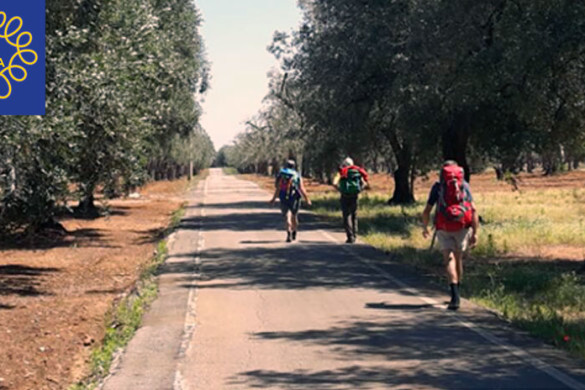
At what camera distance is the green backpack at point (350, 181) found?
19.7 m

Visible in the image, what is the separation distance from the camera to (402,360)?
843 cm

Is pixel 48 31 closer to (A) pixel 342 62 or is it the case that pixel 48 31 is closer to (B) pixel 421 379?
(B) pixel 421 379

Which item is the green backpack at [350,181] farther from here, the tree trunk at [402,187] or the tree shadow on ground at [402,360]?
the tree trunk at [402,187]

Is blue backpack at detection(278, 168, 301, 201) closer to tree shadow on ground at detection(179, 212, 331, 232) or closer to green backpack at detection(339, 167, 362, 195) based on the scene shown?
green backpack at detection(339, 167, 362, 195)

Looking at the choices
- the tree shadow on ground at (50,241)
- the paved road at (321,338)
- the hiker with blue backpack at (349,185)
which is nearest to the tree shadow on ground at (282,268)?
the paved road at (321,338)

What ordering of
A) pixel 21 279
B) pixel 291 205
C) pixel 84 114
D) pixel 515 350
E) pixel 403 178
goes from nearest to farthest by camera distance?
pixel 515 350 → pixel 84 114 → pixel 21 279 → pixel 291 205 → pixel 403 178

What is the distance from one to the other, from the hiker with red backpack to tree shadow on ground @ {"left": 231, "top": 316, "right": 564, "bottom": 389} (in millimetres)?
1031

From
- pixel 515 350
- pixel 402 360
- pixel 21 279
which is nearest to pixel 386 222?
pixel 21 279

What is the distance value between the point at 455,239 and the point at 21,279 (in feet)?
32.4

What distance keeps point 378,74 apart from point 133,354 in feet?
56.4

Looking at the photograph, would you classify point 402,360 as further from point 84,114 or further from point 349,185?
point 349,185

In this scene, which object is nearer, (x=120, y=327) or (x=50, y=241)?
(x=120, y=327)

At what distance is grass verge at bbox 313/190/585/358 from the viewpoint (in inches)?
412

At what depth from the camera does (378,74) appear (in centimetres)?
2506
